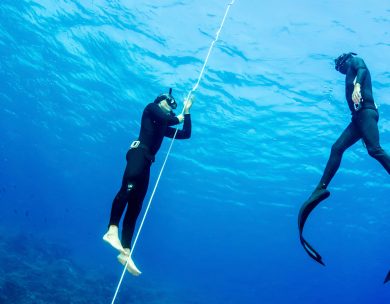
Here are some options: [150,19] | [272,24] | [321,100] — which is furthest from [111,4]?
[321,100]

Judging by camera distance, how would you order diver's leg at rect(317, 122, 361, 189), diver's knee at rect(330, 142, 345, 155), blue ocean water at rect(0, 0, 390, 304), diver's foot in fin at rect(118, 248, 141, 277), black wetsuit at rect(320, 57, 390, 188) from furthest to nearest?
blue ocean water at rect(0, 0, 390, 304) < diver's knee at rect(330, 142, 345, 155) < diver's leg at rect(317, 122, 361, 189) < black wetsuit at rect(320, 57, 390, 188) < diver's foot in fin at rect(118, 248, 141, 277)

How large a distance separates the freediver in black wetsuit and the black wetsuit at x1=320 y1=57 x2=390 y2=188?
127 inches

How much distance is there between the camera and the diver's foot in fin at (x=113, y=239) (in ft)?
17.6

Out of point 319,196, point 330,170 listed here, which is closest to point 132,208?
point 319,196

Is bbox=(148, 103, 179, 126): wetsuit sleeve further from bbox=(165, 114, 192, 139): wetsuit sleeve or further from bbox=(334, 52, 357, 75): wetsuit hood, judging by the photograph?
bbox=(334, 52, 357, 75): wetsuit hood

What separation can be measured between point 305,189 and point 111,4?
75.7 feet

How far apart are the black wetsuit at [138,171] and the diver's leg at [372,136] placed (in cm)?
365

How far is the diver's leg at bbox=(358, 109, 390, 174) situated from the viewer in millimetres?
5578

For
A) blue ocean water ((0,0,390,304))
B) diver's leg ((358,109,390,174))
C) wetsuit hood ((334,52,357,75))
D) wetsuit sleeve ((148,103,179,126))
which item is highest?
wetsuit hood ((334,52,357,75))

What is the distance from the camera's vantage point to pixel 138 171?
613 cm

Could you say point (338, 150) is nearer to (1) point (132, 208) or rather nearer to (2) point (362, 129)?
(2) point (362, 129)

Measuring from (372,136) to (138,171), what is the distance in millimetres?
4119

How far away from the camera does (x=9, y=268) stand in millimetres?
22281

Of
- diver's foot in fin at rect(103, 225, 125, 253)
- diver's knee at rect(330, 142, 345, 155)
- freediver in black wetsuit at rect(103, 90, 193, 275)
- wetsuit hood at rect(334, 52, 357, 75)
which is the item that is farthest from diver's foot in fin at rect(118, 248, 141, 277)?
wetsuit hood at rect(334, 52, 357, 75)
